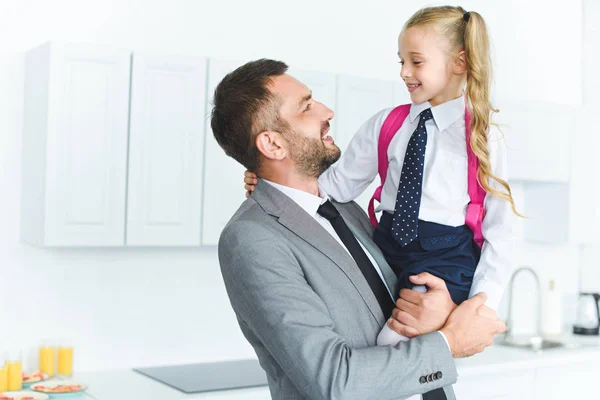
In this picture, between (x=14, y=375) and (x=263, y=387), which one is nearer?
(x=14, y=375)

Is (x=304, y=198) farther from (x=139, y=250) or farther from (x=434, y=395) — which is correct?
(x=139, y=250)

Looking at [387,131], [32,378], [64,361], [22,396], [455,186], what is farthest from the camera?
[64,361]

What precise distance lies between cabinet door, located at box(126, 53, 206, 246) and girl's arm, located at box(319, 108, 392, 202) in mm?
1139

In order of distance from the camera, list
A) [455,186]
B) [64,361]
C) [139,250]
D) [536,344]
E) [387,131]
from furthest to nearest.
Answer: [536,344]
[139,250]
[64,361]
[387,131]
[455,186]

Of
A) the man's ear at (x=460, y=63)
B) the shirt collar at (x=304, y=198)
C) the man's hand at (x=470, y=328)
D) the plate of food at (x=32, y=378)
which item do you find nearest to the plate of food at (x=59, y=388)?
the plate of food at (x=32, y=378)

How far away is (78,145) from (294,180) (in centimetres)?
135

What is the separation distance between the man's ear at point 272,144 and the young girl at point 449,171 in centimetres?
12

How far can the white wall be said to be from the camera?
3.20 meters

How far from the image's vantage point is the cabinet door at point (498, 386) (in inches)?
145

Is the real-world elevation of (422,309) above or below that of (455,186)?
below

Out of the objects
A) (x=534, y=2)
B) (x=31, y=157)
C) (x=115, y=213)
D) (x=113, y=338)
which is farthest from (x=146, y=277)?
(x=534, y=2)

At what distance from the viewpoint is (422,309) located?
1760 mm

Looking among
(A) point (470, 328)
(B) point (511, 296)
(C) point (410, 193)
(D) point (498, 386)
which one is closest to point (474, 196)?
(C) point (410, 193)

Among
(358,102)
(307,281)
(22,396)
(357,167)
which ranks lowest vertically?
(22,396)
